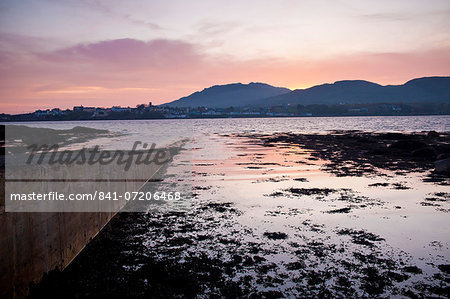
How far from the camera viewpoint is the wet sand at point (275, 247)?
5.53 meters

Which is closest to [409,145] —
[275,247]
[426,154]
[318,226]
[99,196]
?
[426,154]

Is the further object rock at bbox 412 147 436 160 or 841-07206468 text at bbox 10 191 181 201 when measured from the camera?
rock at bbox 412 147 436 160

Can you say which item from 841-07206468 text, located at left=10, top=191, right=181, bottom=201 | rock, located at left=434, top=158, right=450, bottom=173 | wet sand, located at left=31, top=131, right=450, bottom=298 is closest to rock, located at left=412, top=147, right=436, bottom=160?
rock, located at left=434, top=158, right=450, bottom=173

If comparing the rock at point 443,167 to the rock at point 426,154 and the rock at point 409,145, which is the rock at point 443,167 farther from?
the rock at point 409,145

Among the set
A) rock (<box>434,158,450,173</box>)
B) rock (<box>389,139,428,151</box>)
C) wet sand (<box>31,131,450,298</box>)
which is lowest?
wet sand (<box>31,131,450,298</box>)

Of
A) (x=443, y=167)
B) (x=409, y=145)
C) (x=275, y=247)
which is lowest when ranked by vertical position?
(x=275, y=247)

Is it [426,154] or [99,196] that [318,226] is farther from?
[426,154]

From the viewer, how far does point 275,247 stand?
726 centimetres

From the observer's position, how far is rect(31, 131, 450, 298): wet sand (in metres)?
5.53

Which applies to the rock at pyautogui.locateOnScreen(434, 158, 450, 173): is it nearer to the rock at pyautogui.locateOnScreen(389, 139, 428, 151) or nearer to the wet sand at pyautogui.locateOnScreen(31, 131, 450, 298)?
the wet sand at pyautogui.locateOnScreen(31, 131, 450, 298)

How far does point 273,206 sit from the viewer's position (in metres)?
10.7

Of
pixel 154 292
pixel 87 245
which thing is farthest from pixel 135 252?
pixel 154 292

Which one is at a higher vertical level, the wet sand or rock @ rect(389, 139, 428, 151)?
rock @ rect(389, 139, 428, 151)

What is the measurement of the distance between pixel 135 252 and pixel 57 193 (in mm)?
2015
